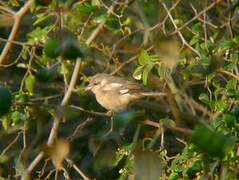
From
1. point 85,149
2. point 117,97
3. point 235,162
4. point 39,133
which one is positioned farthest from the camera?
point 85,149

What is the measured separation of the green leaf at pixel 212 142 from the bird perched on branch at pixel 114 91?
2.90 meters

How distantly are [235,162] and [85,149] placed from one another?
7.98ft

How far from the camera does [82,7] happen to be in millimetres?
3666

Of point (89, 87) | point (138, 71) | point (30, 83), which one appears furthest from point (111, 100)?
point (30, 83)

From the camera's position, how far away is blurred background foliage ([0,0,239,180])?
148cm

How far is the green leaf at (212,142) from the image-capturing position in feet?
4.43

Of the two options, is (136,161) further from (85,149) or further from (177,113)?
(85,149)

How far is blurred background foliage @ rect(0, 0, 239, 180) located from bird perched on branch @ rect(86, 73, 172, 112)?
79 mm

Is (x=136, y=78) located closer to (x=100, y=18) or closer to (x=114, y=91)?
(x=100, y=18)

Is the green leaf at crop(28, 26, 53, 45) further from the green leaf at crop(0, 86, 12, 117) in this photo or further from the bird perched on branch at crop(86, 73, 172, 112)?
the green leaf at crop(0, 86, 12, 117)

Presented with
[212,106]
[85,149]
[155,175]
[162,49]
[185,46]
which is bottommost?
[85,149]

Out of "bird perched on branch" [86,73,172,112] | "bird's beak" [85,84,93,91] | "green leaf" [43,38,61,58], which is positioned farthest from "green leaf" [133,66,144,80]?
"green leaf" [43,38,61,58]

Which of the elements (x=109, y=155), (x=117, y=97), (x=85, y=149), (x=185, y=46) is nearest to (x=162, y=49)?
(x=109, y=155)

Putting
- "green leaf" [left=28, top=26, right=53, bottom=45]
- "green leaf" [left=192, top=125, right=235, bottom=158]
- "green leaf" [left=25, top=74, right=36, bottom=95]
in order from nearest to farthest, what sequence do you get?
"green leaf" [left=192, top=125, right=235, bottom=158], "green leaf" [left=25, top=74, right=36, bottom=95], "green leaf" [left=28, top=26, right=53, bottom=45]
